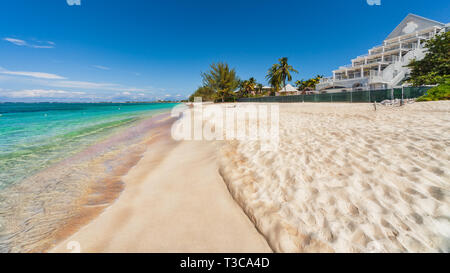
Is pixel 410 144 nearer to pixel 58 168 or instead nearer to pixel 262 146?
pixel 262 146

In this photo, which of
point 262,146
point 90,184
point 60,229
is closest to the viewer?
point 60,229

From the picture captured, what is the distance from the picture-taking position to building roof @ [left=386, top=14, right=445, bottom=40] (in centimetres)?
3827

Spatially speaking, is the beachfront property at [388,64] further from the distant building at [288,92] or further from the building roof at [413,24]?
the distant building at [288,92]

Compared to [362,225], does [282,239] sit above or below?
below

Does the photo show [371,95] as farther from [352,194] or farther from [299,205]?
[299,205]

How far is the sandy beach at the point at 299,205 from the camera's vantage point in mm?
1729

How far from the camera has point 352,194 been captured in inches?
87.9

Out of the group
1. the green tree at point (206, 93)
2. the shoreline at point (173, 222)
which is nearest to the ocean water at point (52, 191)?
the shoreline at point (173, 222)

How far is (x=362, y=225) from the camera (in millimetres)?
1784

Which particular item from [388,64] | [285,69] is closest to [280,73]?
[285,69]

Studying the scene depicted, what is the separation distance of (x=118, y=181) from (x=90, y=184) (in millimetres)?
650

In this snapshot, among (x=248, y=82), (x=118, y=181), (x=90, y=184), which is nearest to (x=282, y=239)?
(x=118, y=181)

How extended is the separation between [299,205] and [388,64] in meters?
44.1

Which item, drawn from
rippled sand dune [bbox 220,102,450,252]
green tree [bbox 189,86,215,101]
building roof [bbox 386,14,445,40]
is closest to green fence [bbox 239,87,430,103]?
rippled sand dune [bbox 220,102,450,252]
